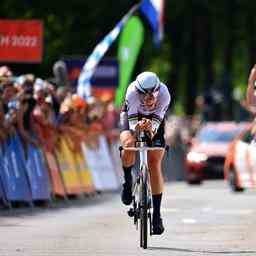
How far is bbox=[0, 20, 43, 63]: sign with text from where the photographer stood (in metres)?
24.5

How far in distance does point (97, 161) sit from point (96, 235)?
1147 cm

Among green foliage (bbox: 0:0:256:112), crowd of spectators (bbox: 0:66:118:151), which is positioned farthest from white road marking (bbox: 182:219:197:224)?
green foliage (bbox: 0:0:256:112)

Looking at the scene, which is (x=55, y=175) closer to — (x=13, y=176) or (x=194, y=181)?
(x=13, y=176)

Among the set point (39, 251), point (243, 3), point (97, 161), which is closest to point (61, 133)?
point (97, 161)

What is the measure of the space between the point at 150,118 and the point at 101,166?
42.6 ft

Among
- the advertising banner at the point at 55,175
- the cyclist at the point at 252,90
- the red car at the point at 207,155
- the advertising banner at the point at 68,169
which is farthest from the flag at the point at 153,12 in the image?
the cyclist at the point at 252,90

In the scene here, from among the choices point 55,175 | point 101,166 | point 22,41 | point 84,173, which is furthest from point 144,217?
point 101,166

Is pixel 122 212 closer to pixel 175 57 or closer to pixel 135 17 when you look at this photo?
pixel 135 17

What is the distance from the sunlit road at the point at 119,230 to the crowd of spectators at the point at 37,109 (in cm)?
120

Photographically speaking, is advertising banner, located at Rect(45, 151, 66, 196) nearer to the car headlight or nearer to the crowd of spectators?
the crowd of spectators

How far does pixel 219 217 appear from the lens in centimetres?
1977

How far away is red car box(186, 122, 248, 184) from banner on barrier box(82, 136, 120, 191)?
451 centimetres

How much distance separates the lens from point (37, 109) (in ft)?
72.5

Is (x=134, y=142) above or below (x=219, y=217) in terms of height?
above
